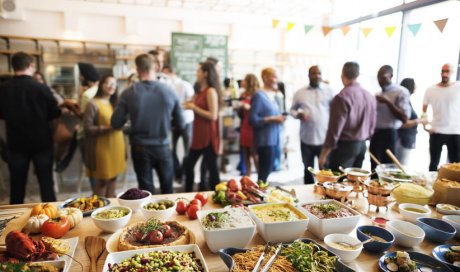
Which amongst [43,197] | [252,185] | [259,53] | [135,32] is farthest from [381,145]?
[135,32]

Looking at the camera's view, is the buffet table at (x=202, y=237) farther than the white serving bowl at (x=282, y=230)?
No

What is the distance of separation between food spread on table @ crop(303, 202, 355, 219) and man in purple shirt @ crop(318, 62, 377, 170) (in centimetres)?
135

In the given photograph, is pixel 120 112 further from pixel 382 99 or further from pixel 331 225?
pixel 382 99

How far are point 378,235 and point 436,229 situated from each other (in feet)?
0.83

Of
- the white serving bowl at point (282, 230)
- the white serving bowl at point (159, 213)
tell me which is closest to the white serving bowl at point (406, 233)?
the white serving bowl at point (282, 230)

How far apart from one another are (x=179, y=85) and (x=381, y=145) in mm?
2493

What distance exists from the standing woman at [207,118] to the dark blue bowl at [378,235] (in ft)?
6.45

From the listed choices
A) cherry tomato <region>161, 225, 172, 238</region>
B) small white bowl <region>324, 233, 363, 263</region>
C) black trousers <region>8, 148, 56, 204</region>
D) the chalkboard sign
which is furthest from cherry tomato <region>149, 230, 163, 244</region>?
the chalkboard sign

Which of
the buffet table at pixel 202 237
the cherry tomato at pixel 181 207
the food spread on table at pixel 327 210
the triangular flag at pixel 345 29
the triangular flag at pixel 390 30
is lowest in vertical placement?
the buffet table at pixel 202 237

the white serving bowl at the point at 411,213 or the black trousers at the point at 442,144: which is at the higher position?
the black trousers at the point at 442,144

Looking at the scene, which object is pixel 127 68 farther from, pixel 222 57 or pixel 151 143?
pixel 151 143

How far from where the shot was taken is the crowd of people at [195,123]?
2541 mm

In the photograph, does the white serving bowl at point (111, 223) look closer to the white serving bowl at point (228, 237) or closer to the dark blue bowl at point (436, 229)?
the white serving bowl at point (228, 237)

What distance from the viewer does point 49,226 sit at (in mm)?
1306
